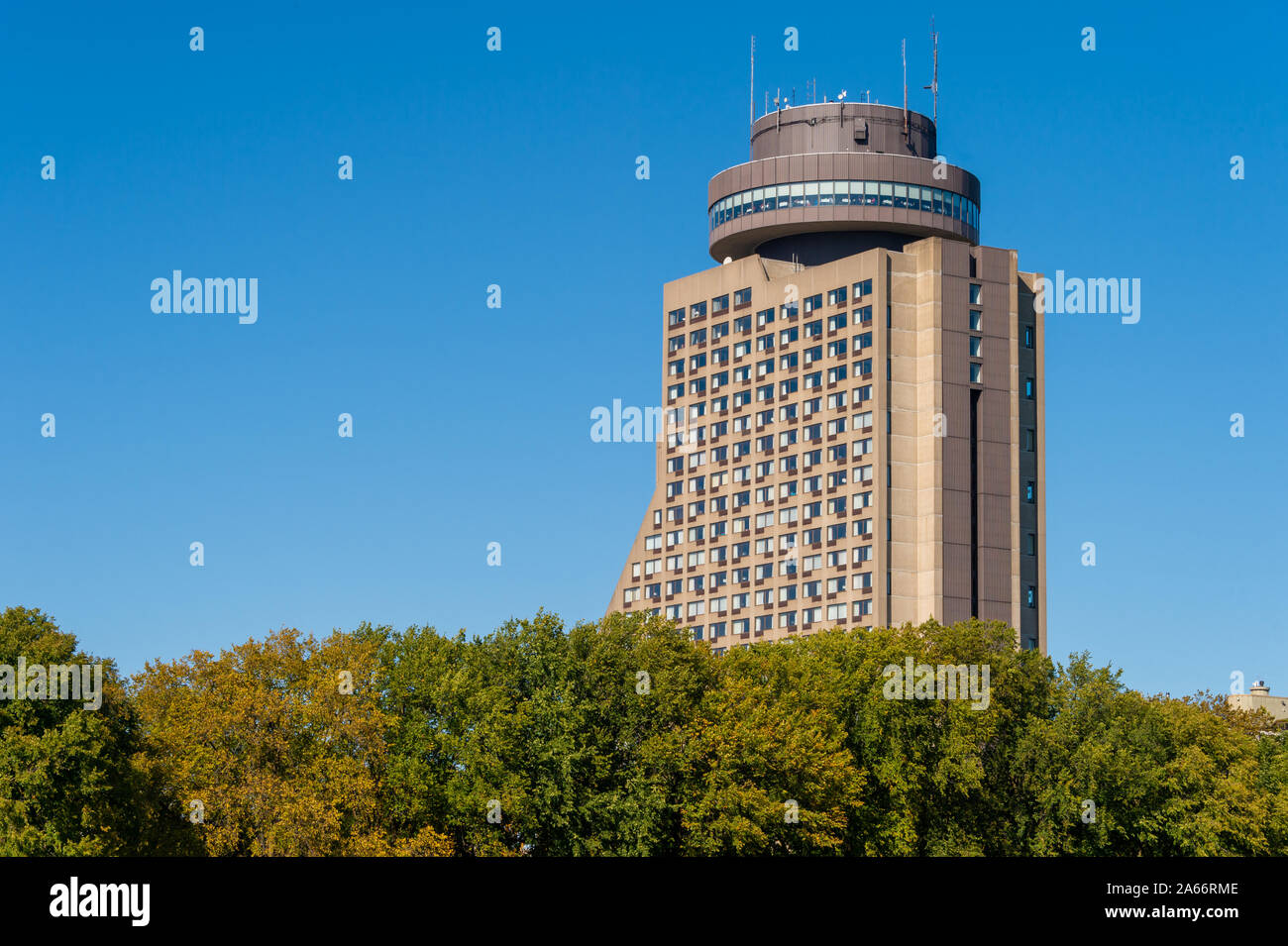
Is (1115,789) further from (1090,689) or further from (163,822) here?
(163,822)

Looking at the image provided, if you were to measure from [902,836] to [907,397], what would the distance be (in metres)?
96.9

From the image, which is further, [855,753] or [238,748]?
[855,753]

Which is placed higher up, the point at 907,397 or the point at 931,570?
the point at 907,397

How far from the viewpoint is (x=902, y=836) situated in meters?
106

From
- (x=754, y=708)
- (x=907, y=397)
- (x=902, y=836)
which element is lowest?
(x=902, y=836)

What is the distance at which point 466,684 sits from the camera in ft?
325
